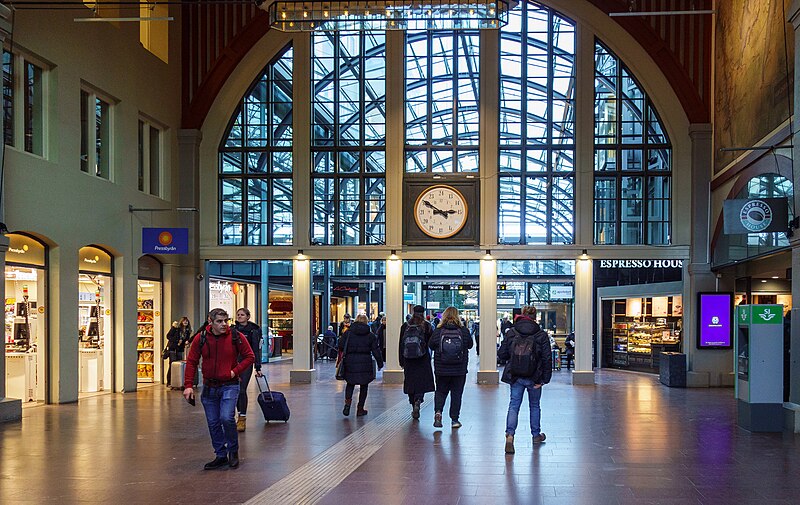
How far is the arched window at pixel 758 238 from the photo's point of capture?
1235 cm

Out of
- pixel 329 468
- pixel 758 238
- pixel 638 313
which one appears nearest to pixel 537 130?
pixel 758 238

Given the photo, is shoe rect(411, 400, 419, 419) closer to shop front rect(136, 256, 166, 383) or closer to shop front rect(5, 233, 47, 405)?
shop front rect(5, 233, 47, 405)

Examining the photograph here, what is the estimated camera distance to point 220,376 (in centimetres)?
810

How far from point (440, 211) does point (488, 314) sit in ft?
8.15

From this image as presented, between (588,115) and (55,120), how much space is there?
426 inches

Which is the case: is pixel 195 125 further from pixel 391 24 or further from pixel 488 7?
pixel 488 7

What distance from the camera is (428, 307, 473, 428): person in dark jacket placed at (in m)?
10.6

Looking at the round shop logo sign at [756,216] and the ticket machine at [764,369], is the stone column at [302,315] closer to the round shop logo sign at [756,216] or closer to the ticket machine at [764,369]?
the round shop logo sign at [756,216]

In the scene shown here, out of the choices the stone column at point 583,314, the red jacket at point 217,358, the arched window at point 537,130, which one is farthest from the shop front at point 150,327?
the red jacket at point 217,358

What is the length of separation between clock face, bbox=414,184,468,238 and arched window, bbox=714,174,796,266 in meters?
5.34

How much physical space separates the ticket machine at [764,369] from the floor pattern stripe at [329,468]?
14.8 feet

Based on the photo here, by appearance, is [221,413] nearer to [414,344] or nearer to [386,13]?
[414,344]

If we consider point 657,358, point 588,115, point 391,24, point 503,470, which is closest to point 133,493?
point 503,470

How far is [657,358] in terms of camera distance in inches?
837
